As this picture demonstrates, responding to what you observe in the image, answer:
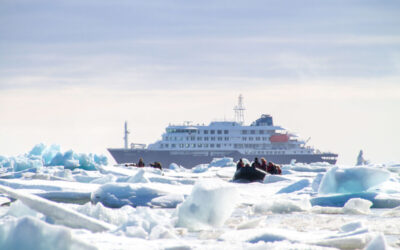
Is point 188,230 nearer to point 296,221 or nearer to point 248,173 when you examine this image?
point 296,221

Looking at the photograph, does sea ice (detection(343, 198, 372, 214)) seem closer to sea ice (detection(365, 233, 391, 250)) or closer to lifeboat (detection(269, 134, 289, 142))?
sea ice (detection(365, 233, 391, 250))

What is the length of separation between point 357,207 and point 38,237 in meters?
4.93

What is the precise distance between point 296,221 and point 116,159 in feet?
215

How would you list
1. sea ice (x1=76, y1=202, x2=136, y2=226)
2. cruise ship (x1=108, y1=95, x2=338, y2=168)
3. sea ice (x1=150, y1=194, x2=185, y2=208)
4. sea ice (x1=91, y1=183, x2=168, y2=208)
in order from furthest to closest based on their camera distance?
cruise ship (x1=108, y1=95, x2=338, y2=168) → sea ice (x1=91, y1=183, x2=168, y2=208) → sea ice (x1=150, y1=194, x2=185, y2=208) → sea ice (x1=76, y1=202, x2=136, y2=226)

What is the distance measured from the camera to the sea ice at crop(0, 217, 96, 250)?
3.00m

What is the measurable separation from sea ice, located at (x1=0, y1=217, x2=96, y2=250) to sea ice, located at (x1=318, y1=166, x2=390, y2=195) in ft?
19.0

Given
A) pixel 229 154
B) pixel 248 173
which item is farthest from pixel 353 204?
pixel 229 154

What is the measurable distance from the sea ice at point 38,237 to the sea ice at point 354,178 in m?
5.78

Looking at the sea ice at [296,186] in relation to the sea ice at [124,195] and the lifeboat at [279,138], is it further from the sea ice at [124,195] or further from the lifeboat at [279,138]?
the lifeboat at [279,138]

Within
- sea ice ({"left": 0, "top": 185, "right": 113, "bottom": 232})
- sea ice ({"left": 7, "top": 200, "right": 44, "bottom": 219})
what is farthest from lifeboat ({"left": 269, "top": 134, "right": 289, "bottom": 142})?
sea ice ({"left": 0, "top": 185, "right": 113, "bottom": 232})

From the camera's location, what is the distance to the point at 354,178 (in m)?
8.25

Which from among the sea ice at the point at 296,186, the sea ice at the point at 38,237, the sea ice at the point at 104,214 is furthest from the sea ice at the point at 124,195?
Answer: the sea ice at the point at 38,237

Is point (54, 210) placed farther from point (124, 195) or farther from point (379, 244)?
point (124, 195)

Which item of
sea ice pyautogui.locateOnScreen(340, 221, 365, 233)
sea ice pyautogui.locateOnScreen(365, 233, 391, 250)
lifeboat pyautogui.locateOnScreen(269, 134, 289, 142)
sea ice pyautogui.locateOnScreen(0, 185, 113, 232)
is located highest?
lifeboat pyautogui.locateOnScreen(269, 134, 289, 142)
